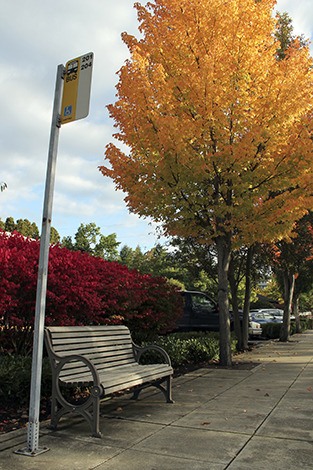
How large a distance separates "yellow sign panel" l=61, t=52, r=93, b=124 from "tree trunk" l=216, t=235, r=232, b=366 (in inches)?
256

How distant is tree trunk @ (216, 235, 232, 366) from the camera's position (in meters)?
9.84

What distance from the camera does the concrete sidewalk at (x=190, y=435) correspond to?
11.9 feet

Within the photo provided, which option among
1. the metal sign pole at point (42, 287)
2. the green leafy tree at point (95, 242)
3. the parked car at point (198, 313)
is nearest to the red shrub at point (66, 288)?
the metal sign pole at point (42, 287)

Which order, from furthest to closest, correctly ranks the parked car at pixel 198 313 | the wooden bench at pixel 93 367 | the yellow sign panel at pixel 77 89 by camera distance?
the parked car at pixel 198 313 < the wooden bench at pixel 93 367 < the yellow sign panel at pixel 77 89

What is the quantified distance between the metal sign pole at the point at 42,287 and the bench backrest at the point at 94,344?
29.7 inches

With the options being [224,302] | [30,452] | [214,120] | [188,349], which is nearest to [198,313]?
[224,302]

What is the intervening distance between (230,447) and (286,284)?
53.0 ft

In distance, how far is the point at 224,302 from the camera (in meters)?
10.1

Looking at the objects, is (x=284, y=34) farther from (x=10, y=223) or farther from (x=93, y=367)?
(x=10, y=223)

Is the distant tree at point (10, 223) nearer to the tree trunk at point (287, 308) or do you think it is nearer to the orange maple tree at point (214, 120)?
the tree trunk at point (287, 308)

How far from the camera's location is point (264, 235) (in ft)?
30.7

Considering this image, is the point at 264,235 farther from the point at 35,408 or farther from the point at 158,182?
the point at 35,408

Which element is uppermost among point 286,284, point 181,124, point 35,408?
point 181,124

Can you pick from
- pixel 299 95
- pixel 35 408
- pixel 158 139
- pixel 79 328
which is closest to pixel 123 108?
pixel 158 139
